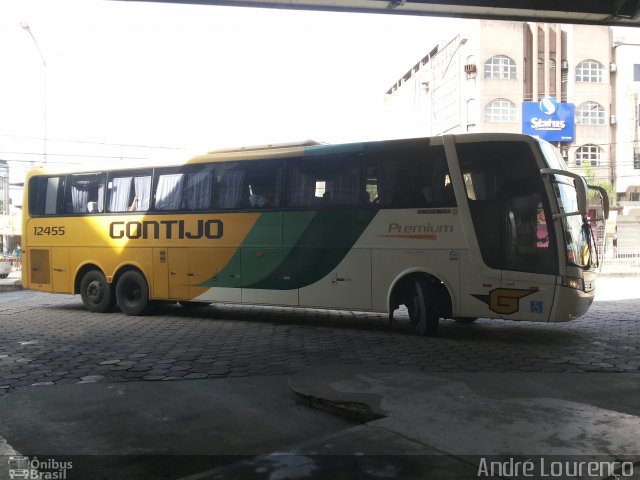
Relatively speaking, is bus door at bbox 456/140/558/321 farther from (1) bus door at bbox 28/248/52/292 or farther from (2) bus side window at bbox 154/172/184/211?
(1) bus door at bbox 28/248/52/292

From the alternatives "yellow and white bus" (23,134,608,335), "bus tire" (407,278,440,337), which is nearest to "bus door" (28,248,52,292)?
"yellow and white bus" (23,134,608,335)

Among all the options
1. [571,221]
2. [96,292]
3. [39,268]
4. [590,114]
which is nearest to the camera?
[571,221]

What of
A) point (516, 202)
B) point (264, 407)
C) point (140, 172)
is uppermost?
point (140, 172)

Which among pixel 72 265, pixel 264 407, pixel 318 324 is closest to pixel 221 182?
pixel 318 324

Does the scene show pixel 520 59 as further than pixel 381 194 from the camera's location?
Yes

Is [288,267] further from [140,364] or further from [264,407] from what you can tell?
[264,407]

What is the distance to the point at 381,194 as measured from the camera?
9484 millimetres

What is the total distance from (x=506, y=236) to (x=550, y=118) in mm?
41666

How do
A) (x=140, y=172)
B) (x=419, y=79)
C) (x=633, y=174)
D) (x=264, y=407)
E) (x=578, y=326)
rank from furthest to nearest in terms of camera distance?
1. (x=419, y=79)
2. (x=633, y=174)
3. (x=140, y=172)
4. (x=578, y=326)
5. (x=264, y=407)

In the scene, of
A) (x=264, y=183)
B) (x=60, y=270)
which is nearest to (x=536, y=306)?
(x=264, y=183)

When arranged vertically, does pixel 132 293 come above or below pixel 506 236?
below

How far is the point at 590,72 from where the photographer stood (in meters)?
48.6

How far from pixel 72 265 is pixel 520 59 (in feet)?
151

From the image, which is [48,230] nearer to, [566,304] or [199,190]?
[199,190]
